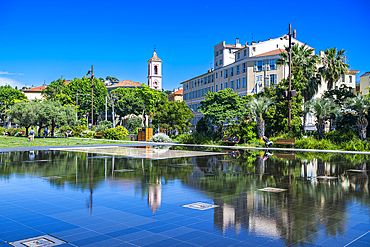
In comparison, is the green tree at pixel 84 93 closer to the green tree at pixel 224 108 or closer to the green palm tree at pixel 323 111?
the green tree at pixel 224 108

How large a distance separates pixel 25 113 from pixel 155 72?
257ft

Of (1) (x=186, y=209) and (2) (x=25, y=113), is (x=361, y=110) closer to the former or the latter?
(1) (x=186, y=209)

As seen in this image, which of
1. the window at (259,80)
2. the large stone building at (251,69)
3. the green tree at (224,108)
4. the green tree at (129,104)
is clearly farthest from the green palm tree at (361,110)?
the green tree at (129,104)

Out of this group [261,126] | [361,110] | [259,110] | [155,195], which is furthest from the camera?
[261,126]

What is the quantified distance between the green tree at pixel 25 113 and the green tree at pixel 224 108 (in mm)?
26341

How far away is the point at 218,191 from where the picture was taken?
971 cm

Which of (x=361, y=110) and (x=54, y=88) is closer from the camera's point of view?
(x=361, y=110)

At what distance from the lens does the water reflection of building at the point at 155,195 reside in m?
7.95

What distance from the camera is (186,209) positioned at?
758cm

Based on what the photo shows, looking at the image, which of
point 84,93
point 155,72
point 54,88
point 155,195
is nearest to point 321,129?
point 155,195

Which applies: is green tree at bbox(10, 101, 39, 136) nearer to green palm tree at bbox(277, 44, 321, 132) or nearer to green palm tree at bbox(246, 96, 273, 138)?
green palm tree at bbox(246, 96, 273, 138)

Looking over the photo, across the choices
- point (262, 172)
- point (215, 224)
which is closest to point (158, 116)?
point (262, 172)

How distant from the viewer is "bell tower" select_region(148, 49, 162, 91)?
122 metres

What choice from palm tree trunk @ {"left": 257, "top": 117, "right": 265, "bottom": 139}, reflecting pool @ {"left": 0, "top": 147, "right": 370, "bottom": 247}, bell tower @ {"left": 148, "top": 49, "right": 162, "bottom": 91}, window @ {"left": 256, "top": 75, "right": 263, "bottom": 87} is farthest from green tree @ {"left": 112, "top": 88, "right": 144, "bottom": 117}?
reflecting pool @ {"left": 0, "top": 147, "right": 370, "bottom": 247}
